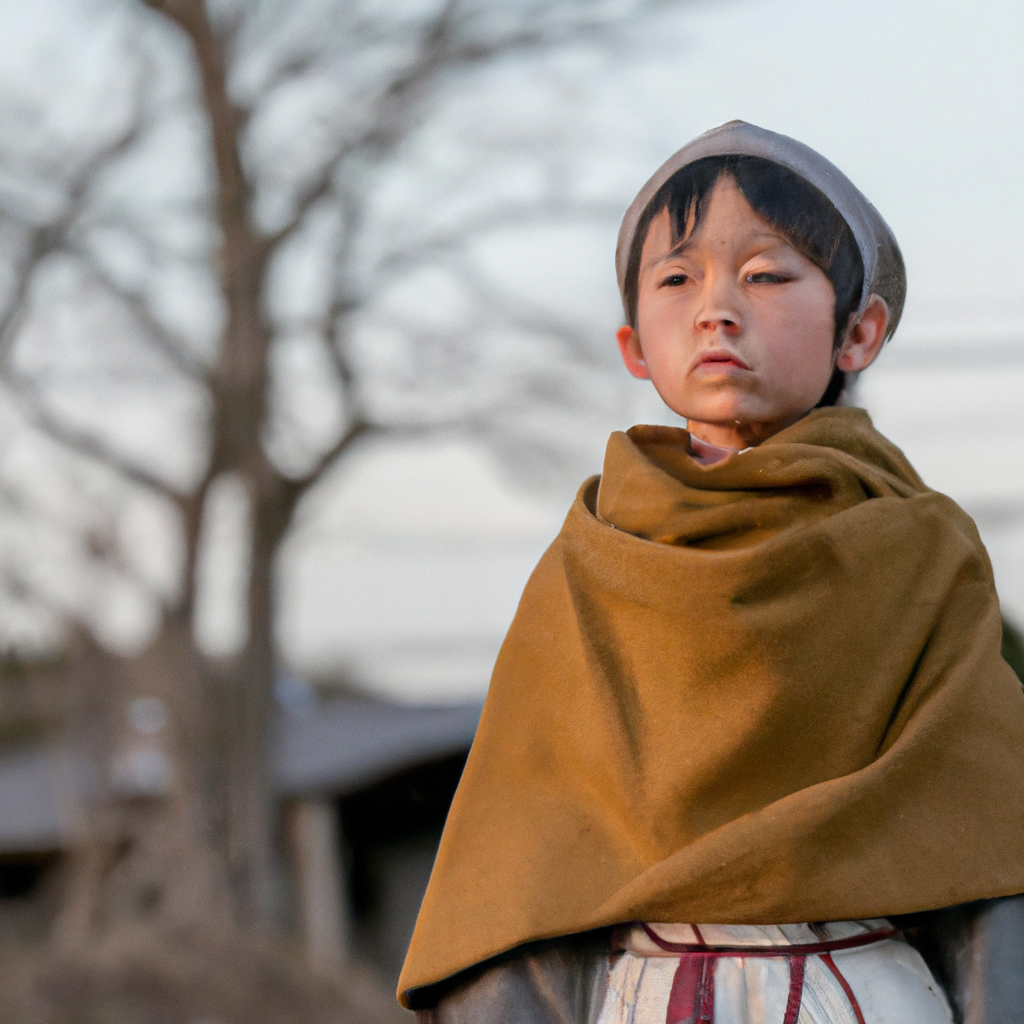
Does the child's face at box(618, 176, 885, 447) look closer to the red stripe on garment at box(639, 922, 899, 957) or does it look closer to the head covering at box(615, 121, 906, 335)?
the head covering at box(615, 121, 906, 335)

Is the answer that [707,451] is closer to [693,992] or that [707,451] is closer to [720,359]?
[720,359]

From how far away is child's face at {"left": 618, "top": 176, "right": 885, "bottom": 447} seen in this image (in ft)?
4.91

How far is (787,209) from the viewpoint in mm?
1502

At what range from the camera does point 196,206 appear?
10.4 metres

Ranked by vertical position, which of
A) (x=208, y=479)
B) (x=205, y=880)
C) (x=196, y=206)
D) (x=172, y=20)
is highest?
(x=172, y=20)

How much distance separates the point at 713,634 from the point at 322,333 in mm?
9736

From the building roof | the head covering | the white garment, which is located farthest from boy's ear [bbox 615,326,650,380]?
the building roof

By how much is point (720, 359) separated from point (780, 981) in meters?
0.67

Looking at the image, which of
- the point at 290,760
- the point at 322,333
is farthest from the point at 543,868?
the point at 290,760

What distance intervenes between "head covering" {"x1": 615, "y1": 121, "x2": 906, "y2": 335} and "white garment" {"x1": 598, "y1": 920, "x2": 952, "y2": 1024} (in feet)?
2.40

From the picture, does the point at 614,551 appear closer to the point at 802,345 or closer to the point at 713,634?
the point at 713,634

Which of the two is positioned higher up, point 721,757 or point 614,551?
point 614,551

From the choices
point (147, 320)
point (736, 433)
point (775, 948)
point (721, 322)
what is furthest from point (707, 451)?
point (147, 320)

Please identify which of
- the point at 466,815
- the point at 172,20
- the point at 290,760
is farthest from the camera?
the point at 290,760
